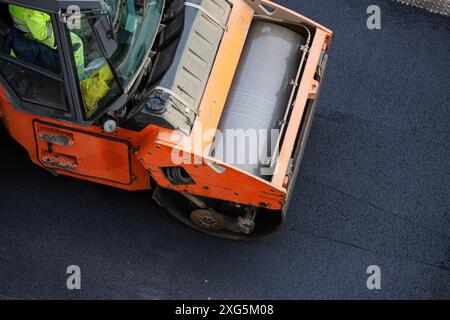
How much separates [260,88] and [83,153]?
1.48 metres

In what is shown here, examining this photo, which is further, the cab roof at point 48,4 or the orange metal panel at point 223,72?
the orange metal panel at point 223,72

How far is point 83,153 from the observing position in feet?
20.1

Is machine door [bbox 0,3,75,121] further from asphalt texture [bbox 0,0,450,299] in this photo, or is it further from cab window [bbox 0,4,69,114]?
asphalt texture [bbox 0,0,450,299]

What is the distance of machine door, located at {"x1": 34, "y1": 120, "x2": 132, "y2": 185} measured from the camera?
6.00m

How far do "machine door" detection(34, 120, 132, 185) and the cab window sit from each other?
14.3 inches

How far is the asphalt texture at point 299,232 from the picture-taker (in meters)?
6.34

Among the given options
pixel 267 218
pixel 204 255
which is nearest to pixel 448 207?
pixel 267 218

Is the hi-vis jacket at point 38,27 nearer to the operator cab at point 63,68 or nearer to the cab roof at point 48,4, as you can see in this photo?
the operator cab at point 63,68

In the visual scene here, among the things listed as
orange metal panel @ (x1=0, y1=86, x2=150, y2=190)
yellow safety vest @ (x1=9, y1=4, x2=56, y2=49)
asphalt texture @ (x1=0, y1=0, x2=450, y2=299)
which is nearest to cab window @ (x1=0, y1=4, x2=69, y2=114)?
yellow safety vest @ (x1=9, y1=4, x2=56, y2=49)

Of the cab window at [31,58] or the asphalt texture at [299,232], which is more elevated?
the cab window at [31,58]

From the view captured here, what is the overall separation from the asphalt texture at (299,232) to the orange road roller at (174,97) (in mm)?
285

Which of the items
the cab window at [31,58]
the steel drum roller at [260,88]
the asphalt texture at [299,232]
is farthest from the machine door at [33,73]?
the steel drum roller at [260,88]

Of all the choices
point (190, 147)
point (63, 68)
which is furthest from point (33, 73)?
point (190, 147)

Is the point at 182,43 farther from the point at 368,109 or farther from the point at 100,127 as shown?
the point at 368,109
